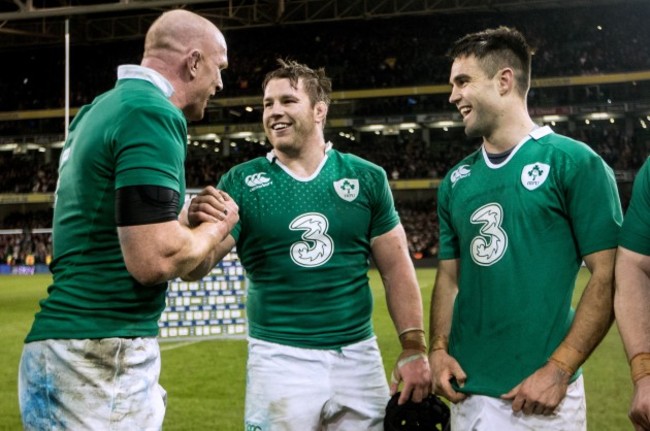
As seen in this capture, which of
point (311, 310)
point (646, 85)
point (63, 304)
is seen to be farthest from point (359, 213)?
point (646, 85)

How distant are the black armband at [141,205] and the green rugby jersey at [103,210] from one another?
0.04 m

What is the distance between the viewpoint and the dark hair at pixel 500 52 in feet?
9.77

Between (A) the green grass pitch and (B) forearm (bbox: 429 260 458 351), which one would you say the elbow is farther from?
(A) the green grass pitch

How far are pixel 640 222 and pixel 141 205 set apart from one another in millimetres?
1614

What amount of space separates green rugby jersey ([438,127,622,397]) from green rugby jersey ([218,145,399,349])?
2.37 ft

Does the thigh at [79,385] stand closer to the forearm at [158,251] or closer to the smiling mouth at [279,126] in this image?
the forearm at [158,251]

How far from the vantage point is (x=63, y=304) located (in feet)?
8.18

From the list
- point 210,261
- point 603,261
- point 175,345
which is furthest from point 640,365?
point 175,345

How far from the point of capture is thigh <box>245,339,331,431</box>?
331 centimetres

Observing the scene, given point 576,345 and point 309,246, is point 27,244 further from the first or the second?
point 576,345

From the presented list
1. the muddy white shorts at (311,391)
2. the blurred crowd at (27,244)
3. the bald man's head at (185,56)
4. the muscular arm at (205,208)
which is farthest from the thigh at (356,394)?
the blurred crowd at (27,244)

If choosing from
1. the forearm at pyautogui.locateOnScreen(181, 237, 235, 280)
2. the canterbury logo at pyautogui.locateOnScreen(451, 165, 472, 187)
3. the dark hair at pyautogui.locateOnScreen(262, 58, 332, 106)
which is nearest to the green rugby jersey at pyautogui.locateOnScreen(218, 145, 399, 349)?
the forearm at pyautogui.locateOnScreen(181, 237, 235, 280)

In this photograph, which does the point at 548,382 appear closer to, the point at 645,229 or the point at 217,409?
the point at 645,229

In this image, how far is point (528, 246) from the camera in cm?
280
